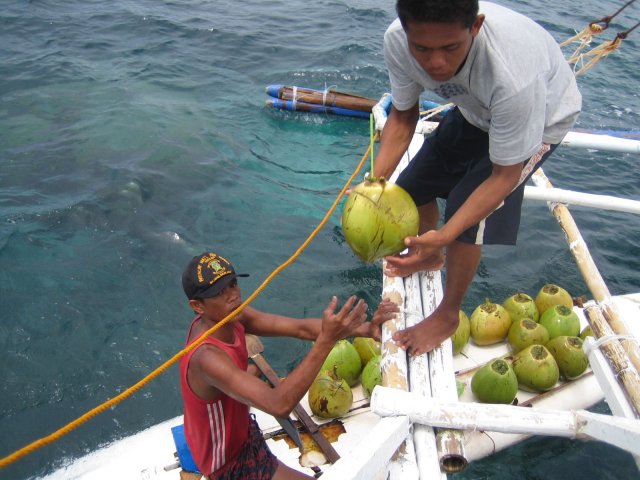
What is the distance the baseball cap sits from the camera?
2.43 meters

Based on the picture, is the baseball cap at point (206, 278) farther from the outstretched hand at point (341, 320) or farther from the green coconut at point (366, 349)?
the green coconut at point (366, 349)

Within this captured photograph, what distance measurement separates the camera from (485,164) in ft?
8.47

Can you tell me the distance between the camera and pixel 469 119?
2641mm

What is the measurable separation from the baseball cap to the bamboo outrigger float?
79 centimetres

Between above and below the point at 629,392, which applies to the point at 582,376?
below

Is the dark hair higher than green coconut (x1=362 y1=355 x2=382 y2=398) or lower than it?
higher

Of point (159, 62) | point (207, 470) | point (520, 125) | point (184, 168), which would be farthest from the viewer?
point (159, 62)

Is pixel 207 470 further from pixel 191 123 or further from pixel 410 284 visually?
pixel 191 123

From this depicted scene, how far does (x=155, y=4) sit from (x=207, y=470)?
446 inches

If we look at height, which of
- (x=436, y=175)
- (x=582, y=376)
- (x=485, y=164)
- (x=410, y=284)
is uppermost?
(x=485, y=164)

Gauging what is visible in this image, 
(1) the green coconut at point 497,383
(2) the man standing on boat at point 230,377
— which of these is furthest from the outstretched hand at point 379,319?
(1) the green coconut at point 497,383

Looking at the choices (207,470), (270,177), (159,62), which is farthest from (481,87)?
(159,62)

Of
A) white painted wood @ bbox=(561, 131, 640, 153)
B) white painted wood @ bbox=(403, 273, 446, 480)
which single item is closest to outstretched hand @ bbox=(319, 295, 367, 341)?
white painted wood @ bbox=(403, 273, 446, 480)

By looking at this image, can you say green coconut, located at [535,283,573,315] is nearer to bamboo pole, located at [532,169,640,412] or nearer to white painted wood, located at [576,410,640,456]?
bamboo pole, located at [532,169,640,412]
